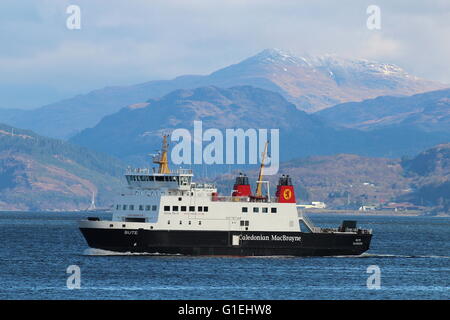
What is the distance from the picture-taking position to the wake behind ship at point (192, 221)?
272 ft

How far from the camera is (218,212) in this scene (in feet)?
276

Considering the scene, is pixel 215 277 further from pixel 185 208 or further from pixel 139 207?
pixel 139 207

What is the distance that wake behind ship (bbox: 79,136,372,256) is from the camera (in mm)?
82812

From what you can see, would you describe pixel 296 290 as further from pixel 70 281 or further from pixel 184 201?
pixel 184 201

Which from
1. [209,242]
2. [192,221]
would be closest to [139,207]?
[192,221]

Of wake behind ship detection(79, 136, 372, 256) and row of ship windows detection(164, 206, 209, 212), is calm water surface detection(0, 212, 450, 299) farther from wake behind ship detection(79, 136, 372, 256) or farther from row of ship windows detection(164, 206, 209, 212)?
row of ship windows detection(164, 206, 209, 212)

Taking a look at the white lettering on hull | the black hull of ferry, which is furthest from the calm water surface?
→ the white lettering on hull

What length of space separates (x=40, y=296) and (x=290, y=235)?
3061cm

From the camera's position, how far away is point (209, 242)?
83938 mm

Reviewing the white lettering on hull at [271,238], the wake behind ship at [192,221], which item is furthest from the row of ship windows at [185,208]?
the white lettering on hull at [271,238]

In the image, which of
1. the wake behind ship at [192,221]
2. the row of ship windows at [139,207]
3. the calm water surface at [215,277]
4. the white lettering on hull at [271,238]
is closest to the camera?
the calm water surface at [215,277]

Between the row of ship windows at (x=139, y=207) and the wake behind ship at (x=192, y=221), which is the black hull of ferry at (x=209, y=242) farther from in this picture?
the row of ship windows at (x=139, y=207)
